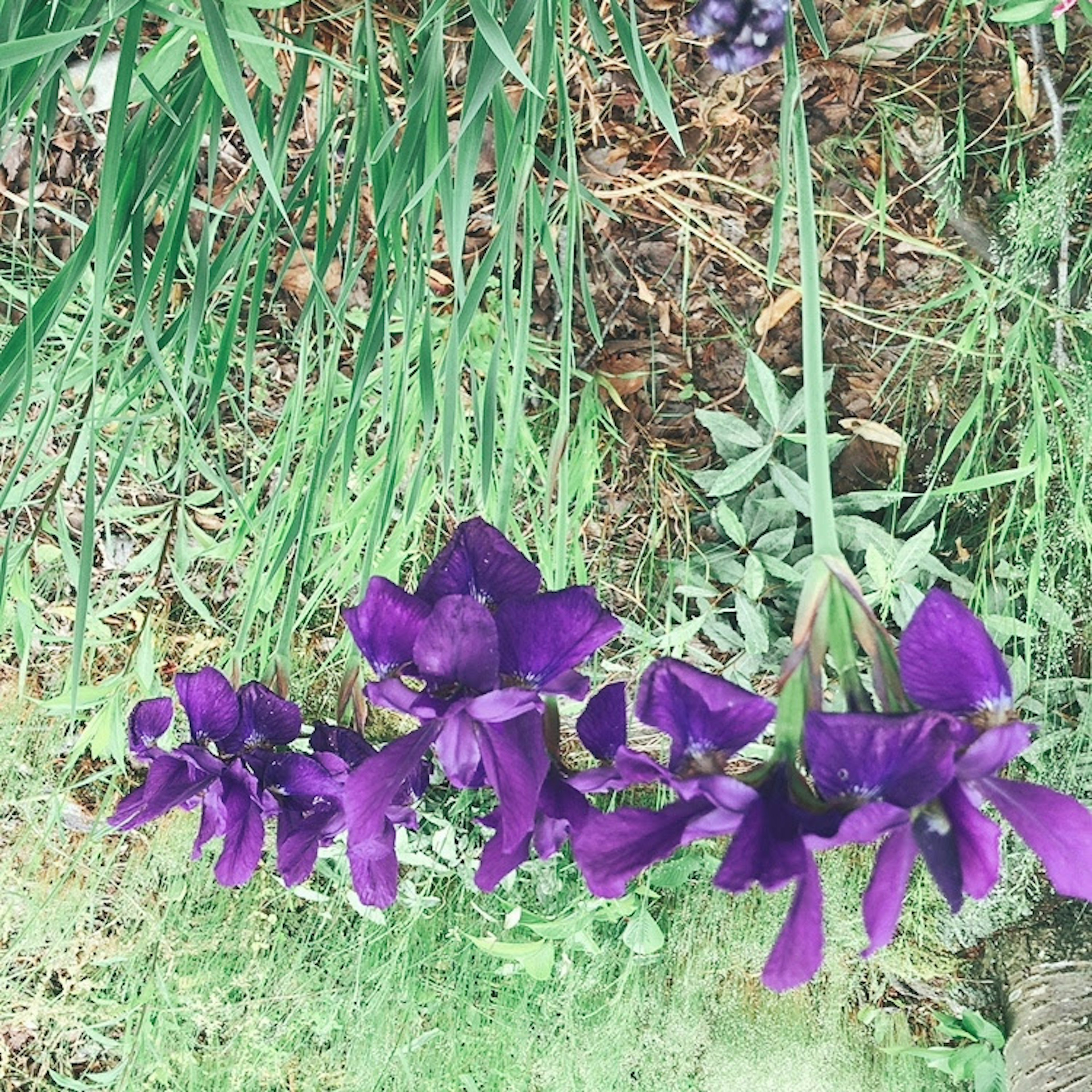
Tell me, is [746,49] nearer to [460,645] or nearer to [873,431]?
[873,431]

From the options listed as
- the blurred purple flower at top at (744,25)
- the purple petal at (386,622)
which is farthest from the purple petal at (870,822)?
the blurred purple flower at top at (744,25)

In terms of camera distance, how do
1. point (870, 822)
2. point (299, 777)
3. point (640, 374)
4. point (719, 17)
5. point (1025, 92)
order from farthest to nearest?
point (640, 374), point (1025, 92), point (719, 17), point (299, 777), point (870, 822)

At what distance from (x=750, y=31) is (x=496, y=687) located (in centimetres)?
66

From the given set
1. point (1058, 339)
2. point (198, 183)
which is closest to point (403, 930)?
point (198, 183)

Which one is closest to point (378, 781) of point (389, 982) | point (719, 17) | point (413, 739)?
point (413, 739)

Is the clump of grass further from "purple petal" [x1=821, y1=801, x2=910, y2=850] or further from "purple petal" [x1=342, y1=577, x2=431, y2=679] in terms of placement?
"purple petal" [x1=821, y1=801, x2=910, y2=850]

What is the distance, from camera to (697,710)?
427 mm

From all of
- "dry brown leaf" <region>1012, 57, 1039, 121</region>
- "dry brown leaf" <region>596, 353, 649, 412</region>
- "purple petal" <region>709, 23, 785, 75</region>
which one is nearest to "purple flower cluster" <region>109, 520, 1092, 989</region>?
"purple petal" <region>709, 23, 785, 75</region>

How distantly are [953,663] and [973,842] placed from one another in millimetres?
70

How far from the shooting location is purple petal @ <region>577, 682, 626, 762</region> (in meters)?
0.55

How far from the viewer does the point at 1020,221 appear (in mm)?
1092

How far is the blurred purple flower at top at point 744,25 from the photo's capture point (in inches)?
34.1

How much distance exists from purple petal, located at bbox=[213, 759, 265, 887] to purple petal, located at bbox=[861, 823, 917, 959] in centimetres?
35

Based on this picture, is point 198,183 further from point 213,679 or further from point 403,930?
point 403,930
